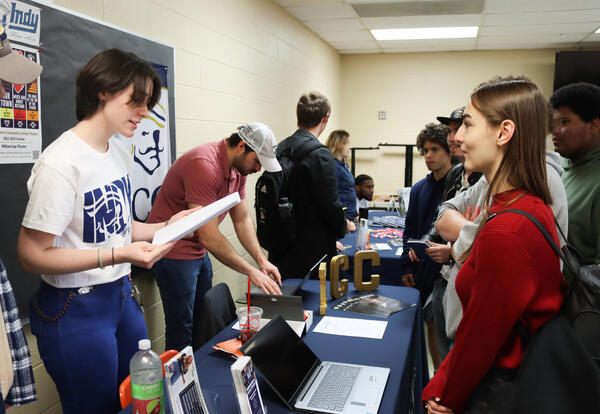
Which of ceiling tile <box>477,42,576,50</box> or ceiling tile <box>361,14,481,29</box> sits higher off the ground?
ceiling tile <box>477,42,576,50</box>

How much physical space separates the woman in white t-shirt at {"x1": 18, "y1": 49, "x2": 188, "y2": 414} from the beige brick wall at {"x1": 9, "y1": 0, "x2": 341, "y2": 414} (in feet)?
2.04

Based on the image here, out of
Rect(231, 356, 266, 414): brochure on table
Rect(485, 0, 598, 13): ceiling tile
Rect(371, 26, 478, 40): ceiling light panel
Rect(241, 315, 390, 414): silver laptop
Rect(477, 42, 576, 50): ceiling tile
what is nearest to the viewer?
Rect(231, 356, 266, 414): brochure on table

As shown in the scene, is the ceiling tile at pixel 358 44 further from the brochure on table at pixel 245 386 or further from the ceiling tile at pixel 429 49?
the brochure on table at pixel 245 386

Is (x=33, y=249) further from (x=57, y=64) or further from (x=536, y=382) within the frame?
(x=536, y=382)

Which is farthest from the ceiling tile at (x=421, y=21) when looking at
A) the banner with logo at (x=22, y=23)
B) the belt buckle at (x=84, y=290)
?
the belt buckle at (x=84, y=290)

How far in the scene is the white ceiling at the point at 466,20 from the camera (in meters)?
4.29

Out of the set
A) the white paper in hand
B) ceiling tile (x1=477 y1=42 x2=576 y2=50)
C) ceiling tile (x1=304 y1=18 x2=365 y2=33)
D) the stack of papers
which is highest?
ceiling tile (x1=477 y1=42 x2=576 y2=50)

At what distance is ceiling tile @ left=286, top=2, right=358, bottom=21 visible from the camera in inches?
174

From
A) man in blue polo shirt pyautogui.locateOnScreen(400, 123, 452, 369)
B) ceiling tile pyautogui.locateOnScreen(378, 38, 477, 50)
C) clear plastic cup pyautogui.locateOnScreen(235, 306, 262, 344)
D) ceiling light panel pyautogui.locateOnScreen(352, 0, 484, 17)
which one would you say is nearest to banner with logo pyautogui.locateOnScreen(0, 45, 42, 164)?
clear plastic cup pyautogui.locateOnScreen(235, 306, 262, 344)

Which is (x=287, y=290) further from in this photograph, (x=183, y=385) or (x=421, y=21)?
(x=421, y=21)

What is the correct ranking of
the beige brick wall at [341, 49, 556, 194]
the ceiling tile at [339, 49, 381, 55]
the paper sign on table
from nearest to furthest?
the paper sign on table → the beige brick wall at [341, 49, 556, 194] → the ceiling tile at [339, 49, 381, 55]

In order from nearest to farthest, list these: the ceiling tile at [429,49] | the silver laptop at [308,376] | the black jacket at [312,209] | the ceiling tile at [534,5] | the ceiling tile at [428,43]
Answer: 1. the silver laptop at [308,376]
2. the black jacket at [312,209]
3. the ceiling tile at [534,5]
4. the ceiling tile at [428,43]
5. the ceiling tile at [429,49]

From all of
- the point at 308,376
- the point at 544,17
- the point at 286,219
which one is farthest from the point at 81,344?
the point at 544,17

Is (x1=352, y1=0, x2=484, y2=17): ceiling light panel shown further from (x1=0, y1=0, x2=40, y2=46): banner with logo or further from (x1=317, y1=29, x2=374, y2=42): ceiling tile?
(x1=0, y1=0, x2=40, y2=46): banner with logo
